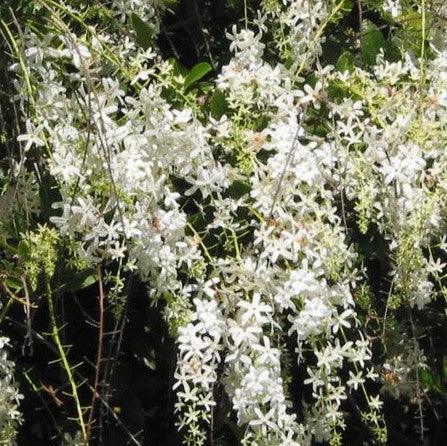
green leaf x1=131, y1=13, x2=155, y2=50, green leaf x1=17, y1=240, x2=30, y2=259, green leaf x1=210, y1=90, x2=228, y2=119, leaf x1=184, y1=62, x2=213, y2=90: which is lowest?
green leaf x1=17, y1=240, x2=30, y2=259

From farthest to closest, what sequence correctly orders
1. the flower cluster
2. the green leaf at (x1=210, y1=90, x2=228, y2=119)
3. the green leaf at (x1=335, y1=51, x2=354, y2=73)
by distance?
the green leaf at (x1=335, y1=51, x2=354, y2=73), the green leaf at (x1=210, y1=90, x2=228, y2=119), the flower cluster

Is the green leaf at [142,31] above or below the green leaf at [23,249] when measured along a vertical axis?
above

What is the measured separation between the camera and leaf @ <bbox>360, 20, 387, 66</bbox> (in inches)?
82.6

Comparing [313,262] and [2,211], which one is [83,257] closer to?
[2,211]

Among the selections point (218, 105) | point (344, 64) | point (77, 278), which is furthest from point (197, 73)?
point (77, 278)

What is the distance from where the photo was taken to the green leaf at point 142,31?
195 centimetres

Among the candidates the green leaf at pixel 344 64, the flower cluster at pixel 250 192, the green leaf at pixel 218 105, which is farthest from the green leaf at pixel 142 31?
the green leaf at pixel 344 64

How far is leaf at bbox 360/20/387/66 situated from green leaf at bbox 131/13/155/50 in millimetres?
444

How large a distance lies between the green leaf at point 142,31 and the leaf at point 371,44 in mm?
444

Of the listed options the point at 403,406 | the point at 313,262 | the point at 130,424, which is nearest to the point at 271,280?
the point at 313,262

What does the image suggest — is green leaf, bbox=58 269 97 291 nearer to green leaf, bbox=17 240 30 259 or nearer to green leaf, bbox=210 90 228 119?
green leaf, bbox=17 240 30 259

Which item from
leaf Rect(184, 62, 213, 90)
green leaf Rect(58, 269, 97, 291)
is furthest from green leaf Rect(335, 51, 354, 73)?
green leaf Rect(58, 269, 97, 291)

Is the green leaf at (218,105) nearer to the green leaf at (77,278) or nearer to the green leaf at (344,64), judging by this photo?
the green leaf at (344,64)

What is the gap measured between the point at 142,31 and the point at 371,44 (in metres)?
0.48
